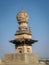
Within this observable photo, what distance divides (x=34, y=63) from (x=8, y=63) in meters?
2.72

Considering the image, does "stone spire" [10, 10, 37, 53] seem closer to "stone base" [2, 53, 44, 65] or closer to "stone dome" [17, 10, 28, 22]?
"stone dome" [17, 10, 28, 22]

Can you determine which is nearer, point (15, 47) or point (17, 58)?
point (17, 58)

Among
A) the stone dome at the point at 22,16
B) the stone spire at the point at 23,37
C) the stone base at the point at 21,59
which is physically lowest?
the stone base at the point at 21,59

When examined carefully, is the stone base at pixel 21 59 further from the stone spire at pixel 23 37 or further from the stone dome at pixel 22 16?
the stone dome at pixel 22 16

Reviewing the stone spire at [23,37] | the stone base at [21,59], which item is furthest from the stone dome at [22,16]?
the stone base at [21,59]

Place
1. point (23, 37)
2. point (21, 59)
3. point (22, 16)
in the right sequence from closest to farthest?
point (21, 59) → point (23, 37) → point (22, 16)

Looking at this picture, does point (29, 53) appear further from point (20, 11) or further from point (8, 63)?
point (20, 11)

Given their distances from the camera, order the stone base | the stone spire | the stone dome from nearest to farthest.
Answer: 1. the stone base
2. the stone spire
3. the stone dome

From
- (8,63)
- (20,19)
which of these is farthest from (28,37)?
(8,63)

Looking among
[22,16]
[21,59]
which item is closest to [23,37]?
[22,16]

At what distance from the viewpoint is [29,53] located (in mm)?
20203

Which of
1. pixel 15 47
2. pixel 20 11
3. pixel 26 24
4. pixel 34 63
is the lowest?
pixel 34 63

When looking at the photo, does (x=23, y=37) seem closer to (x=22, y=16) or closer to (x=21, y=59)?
(x=22, y=16)

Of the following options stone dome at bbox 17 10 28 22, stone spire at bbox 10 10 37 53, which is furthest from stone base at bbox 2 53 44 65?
stone dome at bbox 17 10 28 22
